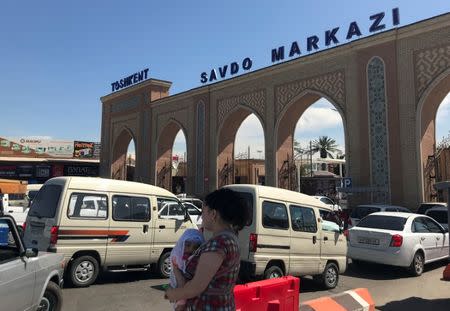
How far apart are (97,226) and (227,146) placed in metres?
25.0

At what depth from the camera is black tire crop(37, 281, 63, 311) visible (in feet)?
18.5

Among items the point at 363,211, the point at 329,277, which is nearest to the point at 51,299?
the point at 329,277

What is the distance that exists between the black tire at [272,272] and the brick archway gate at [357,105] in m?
15.5

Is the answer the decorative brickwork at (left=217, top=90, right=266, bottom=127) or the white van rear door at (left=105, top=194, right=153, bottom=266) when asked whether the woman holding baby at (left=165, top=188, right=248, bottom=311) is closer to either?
the white van rear door at (left=105, top=194, right=153, bottom=266)

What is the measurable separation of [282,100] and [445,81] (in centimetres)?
955

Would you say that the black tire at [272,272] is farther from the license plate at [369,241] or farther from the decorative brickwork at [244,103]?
the decorative brickwork at [244,103]

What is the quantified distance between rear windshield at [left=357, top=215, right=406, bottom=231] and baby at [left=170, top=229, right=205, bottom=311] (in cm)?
881

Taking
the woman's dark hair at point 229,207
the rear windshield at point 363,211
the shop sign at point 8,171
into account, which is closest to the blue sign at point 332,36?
the rear windshield at point 363,211

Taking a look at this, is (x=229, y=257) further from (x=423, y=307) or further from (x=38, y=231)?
(x=38, y=231)

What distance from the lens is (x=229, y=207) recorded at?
285cm

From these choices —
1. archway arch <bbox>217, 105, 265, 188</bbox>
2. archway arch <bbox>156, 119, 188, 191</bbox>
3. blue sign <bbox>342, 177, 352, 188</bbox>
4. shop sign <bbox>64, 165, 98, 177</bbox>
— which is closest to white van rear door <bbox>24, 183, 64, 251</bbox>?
blue sign <bbox>342, 177, 352, 188</bbox>

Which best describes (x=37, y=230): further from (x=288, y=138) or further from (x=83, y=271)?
(x=288, y=138)

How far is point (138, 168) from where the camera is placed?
4109 cm

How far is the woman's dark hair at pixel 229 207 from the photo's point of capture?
2848mm
